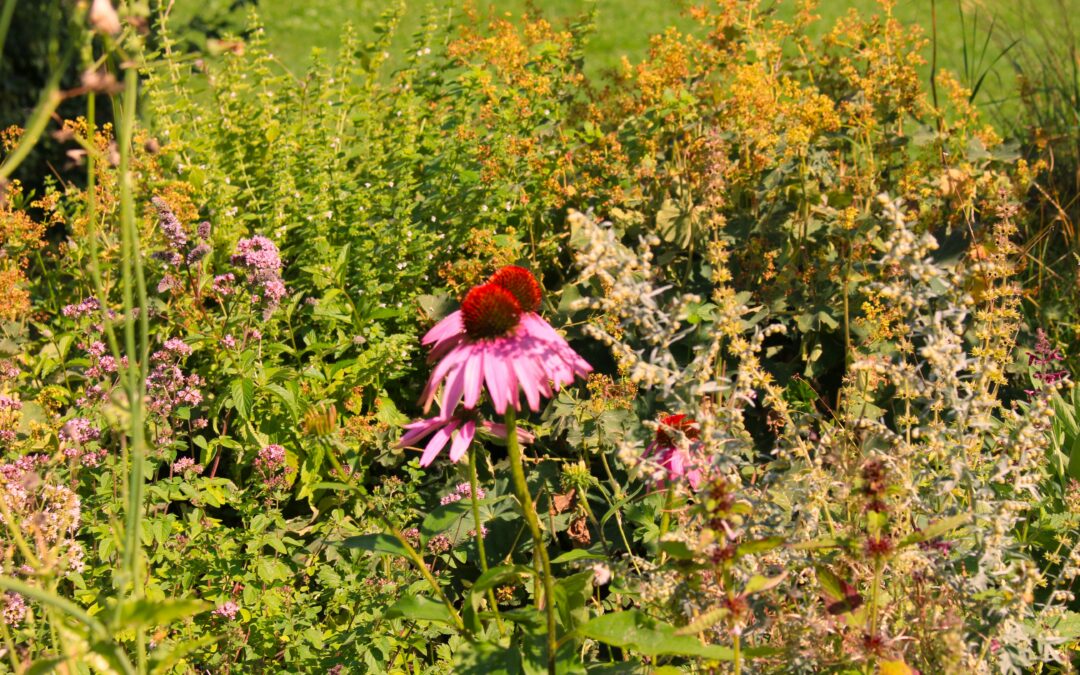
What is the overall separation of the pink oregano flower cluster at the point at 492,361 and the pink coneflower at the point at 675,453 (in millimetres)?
243

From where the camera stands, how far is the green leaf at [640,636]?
1.69m

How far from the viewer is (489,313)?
176 cm

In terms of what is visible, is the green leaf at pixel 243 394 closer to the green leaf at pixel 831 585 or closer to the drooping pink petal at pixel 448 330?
the drooping pink petal at pixel 448 330

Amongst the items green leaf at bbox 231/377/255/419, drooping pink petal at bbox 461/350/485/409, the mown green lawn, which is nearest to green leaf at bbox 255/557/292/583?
green leaf at bbox 231/377/255/419

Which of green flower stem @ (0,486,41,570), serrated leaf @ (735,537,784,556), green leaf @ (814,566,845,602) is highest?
green flower stem @ (0,486,41,570)

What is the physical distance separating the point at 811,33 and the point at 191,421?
904 centimetres

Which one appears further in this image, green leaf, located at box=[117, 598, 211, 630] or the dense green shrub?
the dense green shrub

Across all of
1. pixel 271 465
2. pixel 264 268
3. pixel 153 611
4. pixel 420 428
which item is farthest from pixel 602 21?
pixel 153 611

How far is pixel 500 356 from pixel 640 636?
0.46m

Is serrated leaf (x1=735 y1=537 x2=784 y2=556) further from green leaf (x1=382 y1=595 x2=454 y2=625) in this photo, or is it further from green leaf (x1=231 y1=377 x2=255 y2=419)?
green leaf (x1=231 y1=377 x2=255 y2=419)

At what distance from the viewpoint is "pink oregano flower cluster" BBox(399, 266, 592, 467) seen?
1718 mm

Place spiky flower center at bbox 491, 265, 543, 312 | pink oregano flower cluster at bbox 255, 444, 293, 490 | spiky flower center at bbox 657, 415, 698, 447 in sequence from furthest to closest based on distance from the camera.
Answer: pink oregano flower cluster at bbox 255, 444, 293, 490 → spiky flower center at bbox 657, 415, 698, 447 → spiky flower center at bbox 491, 265, 543, 312

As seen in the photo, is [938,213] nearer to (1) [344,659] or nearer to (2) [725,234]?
(2) [725,234]

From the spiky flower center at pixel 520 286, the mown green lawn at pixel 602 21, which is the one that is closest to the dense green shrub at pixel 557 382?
the spiky flower center at pixel 520 286
